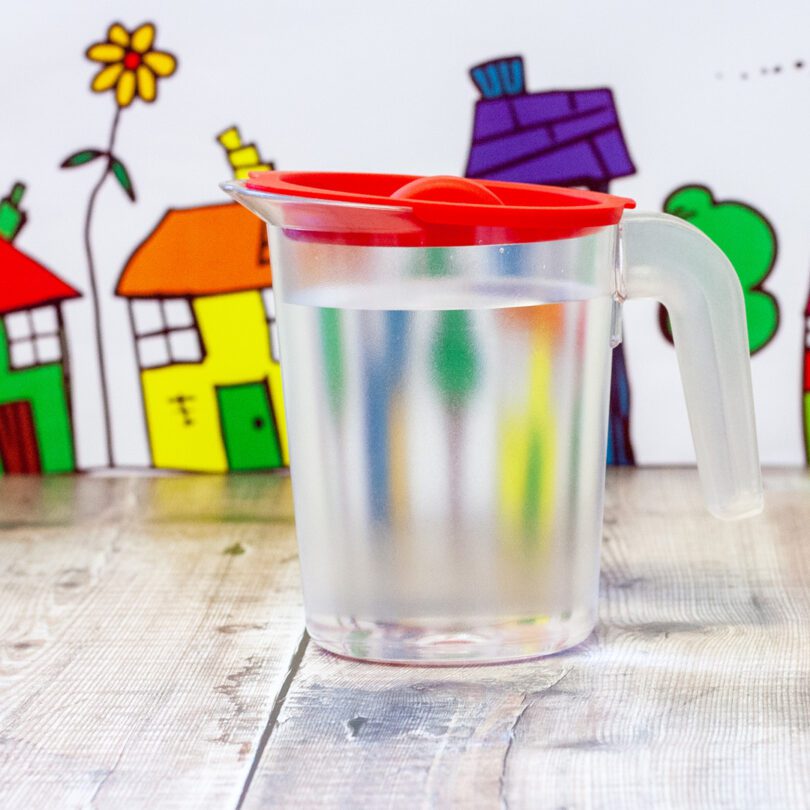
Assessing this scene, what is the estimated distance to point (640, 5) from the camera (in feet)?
2.32

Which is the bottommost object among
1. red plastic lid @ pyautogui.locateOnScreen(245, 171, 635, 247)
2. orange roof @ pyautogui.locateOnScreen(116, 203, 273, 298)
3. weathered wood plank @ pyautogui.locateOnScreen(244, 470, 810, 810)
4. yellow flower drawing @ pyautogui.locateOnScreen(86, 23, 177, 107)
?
weathered wood plank @ pyautogui.locateOnScreen(244, 470, 810, 810)

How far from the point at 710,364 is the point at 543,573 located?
0.11 m

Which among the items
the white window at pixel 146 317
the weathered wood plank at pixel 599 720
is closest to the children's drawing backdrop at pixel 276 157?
the white window at pixel 146 317

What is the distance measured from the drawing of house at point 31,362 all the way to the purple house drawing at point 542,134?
29cm

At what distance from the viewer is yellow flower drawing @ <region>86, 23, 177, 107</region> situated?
740 millimetres

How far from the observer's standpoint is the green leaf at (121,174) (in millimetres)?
752

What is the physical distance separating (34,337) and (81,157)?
123 mm

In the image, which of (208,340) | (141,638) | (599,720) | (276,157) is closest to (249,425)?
(208,340)

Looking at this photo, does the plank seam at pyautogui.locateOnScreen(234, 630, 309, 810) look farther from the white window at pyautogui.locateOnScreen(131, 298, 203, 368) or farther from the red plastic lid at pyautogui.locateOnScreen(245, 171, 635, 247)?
the white window at pyautogui.locateOnScreen(131, 298, 203, 368)

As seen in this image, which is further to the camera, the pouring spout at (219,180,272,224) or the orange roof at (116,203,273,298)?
the orange roof at (116,203,273,298)

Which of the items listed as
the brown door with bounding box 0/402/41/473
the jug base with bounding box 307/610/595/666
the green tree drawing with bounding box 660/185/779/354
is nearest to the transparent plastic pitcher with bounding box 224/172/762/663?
the jug base with bounding box 307/610/595/666

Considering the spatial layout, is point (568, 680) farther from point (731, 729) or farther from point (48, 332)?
point (48, 332)

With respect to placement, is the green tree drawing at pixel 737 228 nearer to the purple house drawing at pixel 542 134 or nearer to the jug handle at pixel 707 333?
the purple house drawing at pixel 542 134

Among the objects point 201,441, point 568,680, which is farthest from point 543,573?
point 201,441
